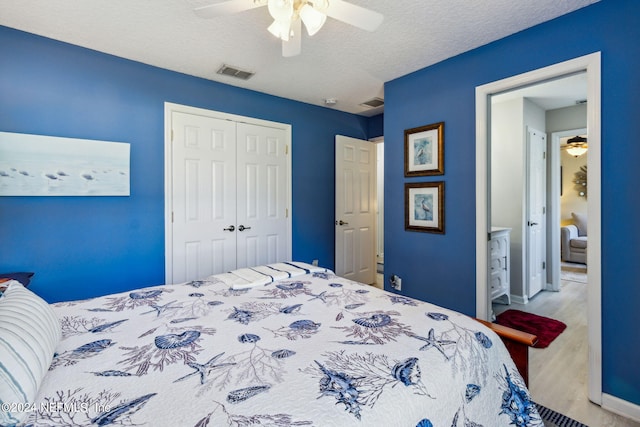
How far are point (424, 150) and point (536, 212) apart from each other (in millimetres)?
2200

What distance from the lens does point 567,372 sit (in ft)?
7.46

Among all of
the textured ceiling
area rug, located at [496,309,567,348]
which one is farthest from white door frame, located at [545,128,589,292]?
the textured ceiling

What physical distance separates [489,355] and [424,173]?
6.58 ft

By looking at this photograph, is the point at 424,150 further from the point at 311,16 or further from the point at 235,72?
the point at 235,72

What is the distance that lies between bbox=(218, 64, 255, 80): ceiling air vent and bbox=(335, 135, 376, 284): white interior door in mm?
1506

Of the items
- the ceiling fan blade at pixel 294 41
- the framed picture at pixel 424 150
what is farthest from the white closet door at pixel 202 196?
the framed picture at pixel 424 150

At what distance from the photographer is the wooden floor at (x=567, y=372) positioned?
6.09ft

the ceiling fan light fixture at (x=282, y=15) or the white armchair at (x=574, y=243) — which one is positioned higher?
the ceiling fan light fixture at (x=282, y=15)

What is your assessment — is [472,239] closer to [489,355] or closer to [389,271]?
[389,271]

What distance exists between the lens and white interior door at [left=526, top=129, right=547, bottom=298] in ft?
12.7

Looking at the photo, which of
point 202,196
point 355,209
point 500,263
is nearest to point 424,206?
point 500,263

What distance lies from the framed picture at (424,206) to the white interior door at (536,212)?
1743 millimetres

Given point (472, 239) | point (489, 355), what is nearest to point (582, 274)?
point (472, 239)

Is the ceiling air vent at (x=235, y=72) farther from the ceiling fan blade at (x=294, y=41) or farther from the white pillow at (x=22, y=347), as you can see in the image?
the white pillow at (x=22, y=347)
